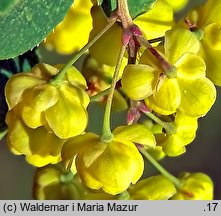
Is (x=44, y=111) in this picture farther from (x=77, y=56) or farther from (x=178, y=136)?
(x=178, y=136)

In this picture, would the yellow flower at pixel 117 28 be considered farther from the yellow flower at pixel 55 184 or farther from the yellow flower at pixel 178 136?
the yellow flower at pixel 55 184

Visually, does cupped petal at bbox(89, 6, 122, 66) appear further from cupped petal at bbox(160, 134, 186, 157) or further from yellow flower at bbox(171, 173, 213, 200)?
yellow flower at bbox(171, 173, 213, 200)

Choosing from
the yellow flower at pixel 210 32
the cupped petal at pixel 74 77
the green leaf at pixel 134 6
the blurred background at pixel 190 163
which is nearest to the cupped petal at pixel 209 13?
the yellow flower at pixel 210 32

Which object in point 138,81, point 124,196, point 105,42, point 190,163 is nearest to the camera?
point 138,81

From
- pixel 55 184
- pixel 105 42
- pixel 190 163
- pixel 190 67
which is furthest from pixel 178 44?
pixel 190 163

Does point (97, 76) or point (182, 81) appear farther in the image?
point (97, 76)
